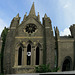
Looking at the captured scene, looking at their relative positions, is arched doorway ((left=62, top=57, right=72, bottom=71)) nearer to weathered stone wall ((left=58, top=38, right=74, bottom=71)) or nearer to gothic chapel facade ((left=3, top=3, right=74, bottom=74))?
gothic chapel facade ((left=3, top=3, right=74, bottom=74))

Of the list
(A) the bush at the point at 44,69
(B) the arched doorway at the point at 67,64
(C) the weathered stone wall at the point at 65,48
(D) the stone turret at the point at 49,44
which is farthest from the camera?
(B) the arched doorway at the point at 67,64

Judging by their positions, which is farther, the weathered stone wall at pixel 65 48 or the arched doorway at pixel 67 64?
the arched doorway at pixel 67 64

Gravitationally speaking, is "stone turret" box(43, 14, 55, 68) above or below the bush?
above

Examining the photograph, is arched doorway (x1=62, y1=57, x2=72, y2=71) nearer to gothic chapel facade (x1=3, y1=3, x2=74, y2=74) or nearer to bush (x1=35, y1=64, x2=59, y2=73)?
gothic chapel facade (x1=3, y1=3, x2=74, y2=74)

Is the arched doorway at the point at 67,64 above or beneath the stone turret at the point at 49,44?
beneath

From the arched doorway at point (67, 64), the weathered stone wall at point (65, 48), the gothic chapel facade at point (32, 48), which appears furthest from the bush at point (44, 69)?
the arched doorway at point (67, 64)

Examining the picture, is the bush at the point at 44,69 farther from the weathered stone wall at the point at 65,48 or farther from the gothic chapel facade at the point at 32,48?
the weathered stone wall at the point at 65,48

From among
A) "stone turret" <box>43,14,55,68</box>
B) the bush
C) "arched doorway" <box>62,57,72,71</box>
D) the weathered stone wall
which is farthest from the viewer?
"arched doorway" <box>62,57,72,71</box>

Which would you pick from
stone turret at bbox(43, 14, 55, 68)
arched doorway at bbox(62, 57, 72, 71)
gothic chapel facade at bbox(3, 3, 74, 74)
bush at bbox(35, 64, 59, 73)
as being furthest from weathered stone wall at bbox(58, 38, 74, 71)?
bush at bbox(35, 64, 59, 73)

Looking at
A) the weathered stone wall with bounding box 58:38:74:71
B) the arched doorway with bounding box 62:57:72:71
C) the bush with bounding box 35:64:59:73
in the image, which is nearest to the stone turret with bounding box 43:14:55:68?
the bush with bounding box 35:64:59:73

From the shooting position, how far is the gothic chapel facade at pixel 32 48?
17.5m

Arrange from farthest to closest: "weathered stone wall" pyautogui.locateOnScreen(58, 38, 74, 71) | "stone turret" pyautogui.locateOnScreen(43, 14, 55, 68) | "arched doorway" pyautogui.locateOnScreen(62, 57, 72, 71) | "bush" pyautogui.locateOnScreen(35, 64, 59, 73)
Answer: "arched doorway" pyautogui.locateOnScreen(62, 57, 72, 71) → "weathered stone wall" pyautogui.locateOnScreen(58, 38, 74, 71) → "stone turret" pyautogui.locateOnScreen(43, 14, 55, 68) → "bush" pyautogui.locateOnScreen(35, 64, 59, 73)

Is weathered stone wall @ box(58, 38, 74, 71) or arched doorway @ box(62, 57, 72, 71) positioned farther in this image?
arched doorway @ box(62, 57, 72, 71)

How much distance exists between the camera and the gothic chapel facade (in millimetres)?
17520
